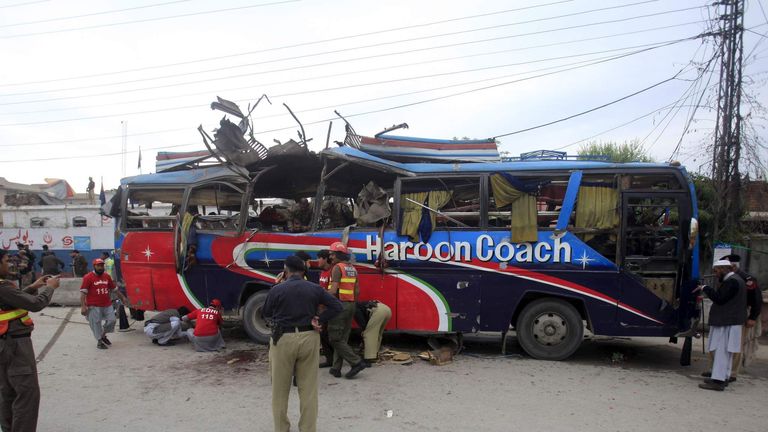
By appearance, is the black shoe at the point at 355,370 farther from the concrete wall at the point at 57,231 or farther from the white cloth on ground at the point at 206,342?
the concrete wall at the point at 57,231

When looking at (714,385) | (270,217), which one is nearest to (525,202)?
(714,385)

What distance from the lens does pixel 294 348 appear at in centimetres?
412

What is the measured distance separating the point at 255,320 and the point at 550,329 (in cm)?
449

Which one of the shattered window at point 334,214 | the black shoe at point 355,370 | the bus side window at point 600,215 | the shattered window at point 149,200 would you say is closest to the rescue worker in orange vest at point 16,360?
the black shoe at point 355,370

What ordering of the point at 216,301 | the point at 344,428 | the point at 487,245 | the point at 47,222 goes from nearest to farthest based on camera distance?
the point at 344,428 < the point at 487,245 < the point at 216,301 < the point at 47,222

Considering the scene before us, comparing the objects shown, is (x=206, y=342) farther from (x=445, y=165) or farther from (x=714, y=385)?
(x=714, y=385)

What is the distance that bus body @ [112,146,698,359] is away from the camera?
6516mm

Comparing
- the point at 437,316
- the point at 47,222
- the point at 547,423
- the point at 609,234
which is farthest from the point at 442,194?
the point at 47,222

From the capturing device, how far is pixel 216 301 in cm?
754

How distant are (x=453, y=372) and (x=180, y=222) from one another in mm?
4707

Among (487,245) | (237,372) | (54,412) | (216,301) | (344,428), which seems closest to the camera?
(344,428)

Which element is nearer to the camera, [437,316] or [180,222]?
[437,316]

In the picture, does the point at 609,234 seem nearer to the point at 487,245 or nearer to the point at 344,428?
the point at 487,245

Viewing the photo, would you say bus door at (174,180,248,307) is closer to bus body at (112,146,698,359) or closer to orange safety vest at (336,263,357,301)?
bus body at (112,146,698,359)
